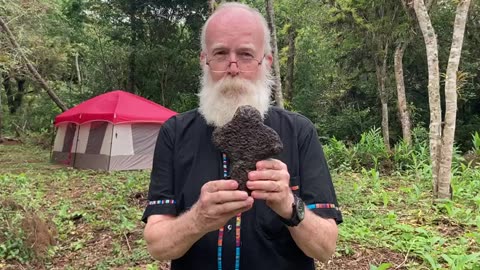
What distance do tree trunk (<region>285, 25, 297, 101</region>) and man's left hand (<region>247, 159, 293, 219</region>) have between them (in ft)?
58.7

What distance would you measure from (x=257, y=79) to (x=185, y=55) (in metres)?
16.1

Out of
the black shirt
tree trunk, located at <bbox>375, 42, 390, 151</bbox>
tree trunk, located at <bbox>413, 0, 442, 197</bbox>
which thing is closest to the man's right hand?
the black shirt

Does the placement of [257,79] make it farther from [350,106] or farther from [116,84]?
[116,84]

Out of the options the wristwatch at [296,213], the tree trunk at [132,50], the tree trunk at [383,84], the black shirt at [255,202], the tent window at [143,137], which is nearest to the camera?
the wristwatch at [296,213]

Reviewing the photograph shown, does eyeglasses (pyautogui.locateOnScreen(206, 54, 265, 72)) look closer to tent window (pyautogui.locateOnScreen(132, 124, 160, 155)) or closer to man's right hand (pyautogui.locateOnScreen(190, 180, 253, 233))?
man's right hand (pyautogui.locateOnScreen(190, 180, 253, 233))

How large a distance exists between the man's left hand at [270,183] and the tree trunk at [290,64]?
1788 cm

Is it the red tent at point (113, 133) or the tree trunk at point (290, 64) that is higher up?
the tree trunk at point (290, 64)

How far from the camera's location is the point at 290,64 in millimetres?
18938

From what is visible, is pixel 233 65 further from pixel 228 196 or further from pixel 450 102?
pixel 450 102

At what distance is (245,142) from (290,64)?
18.0 meters

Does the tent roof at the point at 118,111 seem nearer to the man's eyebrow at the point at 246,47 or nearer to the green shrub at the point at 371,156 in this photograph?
the green shrub at the point at 371,156

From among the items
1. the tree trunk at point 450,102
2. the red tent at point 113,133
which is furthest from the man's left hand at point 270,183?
the red tent at point 113,133

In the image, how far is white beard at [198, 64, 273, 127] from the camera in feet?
5.05

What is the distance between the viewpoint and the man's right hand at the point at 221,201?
1.15 m
